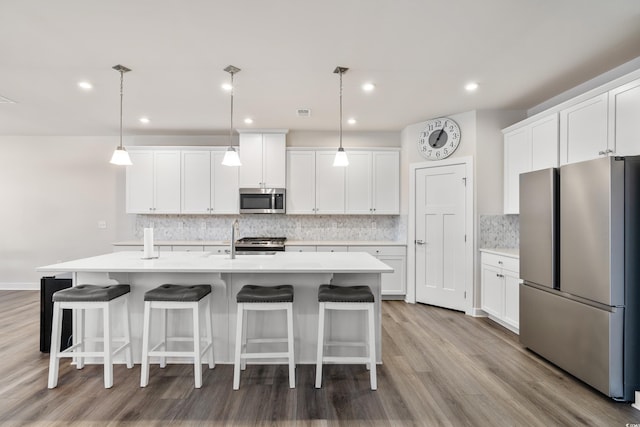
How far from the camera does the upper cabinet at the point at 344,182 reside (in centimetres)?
492

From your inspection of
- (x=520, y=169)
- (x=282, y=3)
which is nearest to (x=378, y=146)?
(x=520, y=169)

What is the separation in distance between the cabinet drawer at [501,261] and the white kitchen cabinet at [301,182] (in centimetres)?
243

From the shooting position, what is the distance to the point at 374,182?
4.92 m

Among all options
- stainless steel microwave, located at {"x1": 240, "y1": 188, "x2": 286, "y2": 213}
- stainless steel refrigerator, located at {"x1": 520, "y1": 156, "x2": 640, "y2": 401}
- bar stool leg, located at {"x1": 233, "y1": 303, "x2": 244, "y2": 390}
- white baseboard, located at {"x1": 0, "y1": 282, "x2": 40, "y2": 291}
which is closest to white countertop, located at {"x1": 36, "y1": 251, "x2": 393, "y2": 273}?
bar stool leg, located at {"x1": 233, "y1": 303, "x2": 244, "y2": 390}

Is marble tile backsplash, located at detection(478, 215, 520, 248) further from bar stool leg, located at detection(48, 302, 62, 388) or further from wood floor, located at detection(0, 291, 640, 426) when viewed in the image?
bar stool leg, located at detection(48, 302, 62, 388)

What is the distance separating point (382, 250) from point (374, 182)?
3.46ft

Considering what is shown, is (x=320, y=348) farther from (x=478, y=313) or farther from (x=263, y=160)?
(x=263, y=160)

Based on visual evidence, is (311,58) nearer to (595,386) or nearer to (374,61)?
(374,61)

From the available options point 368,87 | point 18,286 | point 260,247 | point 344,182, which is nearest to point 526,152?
point 368,87

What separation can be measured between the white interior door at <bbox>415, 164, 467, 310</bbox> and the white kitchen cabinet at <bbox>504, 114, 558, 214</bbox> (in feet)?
1.65

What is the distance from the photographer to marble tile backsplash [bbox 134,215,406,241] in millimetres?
5211

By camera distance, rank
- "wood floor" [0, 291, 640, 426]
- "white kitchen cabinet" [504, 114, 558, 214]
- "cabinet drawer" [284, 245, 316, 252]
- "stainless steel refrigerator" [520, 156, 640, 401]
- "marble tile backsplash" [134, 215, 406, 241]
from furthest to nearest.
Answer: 1. "marble tile backsplash" [134, 215, 406, 241]
2. "cabinet drawer" [284, 245, 316, 252]
3. "white kitchen cabinet" [504, 114, 558, 214]
4. "stainless steel refrigerator" [520, 156, 640, 401]
5. "wood floor" [0, 291, 640, 426]

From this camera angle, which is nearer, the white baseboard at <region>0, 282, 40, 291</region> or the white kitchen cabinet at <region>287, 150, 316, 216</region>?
the white kitchen cabinet at <region>287, 150, 316, 216</region>

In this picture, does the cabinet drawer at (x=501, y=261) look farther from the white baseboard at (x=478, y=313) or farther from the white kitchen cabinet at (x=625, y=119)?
the white kitchen cabinet at (x=625, y=119)
